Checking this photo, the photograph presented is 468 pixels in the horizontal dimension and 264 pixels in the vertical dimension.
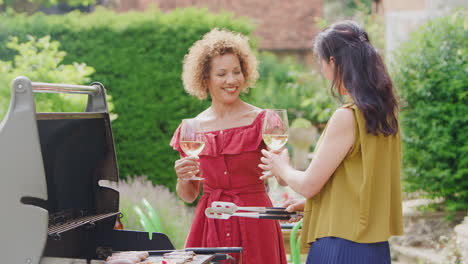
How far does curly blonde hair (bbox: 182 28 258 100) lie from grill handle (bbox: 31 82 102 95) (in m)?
0.89

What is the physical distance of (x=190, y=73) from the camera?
11.8 feet

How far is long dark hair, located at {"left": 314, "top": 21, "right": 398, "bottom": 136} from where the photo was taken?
7.95 ft

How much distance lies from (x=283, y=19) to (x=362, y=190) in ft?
72.0

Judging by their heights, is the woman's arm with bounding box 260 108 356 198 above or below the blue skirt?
above

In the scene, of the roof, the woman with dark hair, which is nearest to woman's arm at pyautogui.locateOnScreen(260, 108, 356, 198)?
the woman with dark hair

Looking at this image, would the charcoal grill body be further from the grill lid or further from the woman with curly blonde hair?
the woman with curly blonde hair

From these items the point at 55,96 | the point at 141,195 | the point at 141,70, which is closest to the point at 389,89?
the point at 141,195

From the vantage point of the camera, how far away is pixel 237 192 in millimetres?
3295

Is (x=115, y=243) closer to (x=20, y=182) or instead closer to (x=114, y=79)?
(x=20, y=182)

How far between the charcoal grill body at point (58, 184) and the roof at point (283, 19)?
2066 cm

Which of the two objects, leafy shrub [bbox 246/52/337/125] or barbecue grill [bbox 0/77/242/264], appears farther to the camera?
leafy shrub [bbox 246/52/337/125]

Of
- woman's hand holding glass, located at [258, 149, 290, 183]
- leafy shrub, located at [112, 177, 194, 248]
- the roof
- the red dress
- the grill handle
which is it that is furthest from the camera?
the roof

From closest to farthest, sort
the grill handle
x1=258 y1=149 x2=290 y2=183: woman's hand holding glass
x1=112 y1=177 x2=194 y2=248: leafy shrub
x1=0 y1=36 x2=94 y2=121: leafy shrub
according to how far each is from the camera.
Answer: the grill handle < x1=258 y1=149 x2=290 y2=183: woman's hand holding glass < x1=112 y1=177 x2=194 y2=248: leafy shrub < x1=0 y1=36 x2=94 y2=121: leafy shrub

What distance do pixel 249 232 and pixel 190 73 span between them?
96 cm
